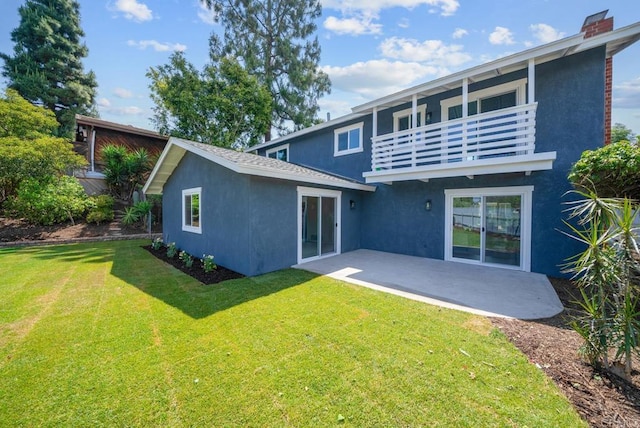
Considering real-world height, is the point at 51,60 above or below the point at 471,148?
above

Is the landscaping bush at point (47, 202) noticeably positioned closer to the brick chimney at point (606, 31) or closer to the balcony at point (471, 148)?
the balcony at point (471, 148)

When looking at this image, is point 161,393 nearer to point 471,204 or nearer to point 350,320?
point 350,320

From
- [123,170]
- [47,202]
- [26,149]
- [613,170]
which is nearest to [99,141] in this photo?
[123,170]

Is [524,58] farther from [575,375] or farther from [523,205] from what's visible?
[575,375]

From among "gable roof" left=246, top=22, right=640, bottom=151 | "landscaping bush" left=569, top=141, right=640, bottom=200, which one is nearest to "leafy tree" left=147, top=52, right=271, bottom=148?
"gable roof" left=246, top=22, right=640, bottom=151

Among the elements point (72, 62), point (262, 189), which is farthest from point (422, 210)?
point (72, 62)

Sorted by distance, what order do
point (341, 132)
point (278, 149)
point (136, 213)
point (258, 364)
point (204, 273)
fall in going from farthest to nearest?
1. point (278, 149)
2. point (136, 213)
3. point (341, 132)
4. point (204, 273)
5. point (258, 364)

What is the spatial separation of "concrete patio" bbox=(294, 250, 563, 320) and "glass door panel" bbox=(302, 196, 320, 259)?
48cm

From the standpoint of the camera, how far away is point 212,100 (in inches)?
657

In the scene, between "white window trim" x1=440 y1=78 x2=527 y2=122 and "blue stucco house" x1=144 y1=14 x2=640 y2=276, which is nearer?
"blue stucco house" x1=144 y1=14 x2=640 y2=276

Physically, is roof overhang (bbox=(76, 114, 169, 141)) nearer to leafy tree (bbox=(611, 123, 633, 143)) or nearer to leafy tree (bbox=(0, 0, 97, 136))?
leafy tree (bbox=(0, 0, 97, 136))

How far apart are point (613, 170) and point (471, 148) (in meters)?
2.98

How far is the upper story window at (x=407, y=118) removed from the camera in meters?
9.45

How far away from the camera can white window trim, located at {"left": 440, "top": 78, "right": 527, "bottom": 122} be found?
7583mm
